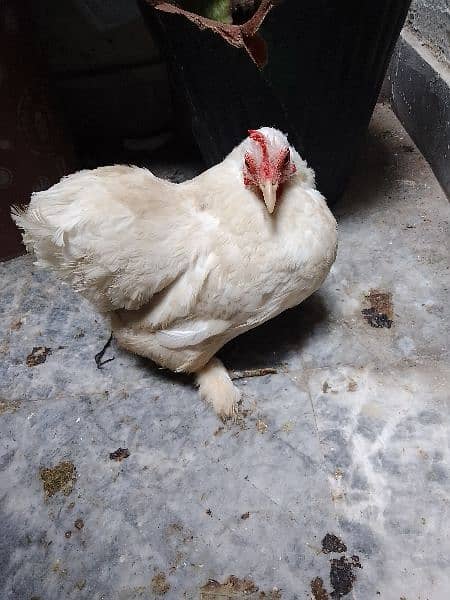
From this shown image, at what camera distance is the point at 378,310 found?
1400 mm

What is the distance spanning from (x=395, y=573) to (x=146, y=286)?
74 cm

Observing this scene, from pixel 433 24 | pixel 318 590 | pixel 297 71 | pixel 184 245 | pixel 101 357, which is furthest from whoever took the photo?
pixel 433 24

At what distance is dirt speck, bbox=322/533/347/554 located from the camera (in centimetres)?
99

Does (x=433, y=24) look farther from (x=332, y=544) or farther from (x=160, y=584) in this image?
(x=160, y=584)

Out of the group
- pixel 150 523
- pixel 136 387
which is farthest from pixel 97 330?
pixel 150 523

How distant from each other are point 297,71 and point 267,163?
0.42m

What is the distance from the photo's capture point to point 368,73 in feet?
4.39

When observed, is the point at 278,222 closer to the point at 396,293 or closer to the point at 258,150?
the point at 258,150

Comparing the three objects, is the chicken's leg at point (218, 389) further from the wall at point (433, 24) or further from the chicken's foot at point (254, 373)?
the wall at point (433, 24)

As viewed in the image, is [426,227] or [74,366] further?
[426,227]

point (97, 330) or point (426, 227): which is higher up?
point (426, 227)

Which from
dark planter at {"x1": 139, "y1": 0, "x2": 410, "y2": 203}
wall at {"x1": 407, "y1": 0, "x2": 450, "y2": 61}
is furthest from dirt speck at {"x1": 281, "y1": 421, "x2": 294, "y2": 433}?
wall at {"x1": 407, "y1": 0, "x2": 450, "y2": 61}

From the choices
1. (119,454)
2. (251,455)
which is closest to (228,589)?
(251,455)

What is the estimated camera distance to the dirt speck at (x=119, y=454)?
1.16 metres
